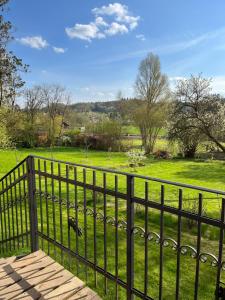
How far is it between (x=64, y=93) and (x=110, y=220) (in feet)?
135

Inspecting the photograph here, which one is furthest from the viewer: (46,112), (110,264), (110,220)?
(46,112)

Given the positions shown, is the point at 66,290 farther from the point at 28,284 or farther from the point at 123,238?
the point at 123,238

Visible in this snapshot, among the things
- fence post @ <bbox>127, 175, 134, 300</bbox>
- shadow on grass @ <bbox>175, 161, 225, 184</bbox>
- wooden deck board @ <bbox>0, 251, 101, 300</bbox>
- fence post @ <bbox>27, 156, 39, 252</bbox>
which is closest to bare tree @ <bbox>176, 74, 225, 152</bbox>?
shadow on grass @ <bbox>175, 161, 225, 184</bbox>

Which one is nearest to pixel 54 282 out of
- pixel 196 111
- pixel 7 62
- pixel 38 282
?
pixel 38 282

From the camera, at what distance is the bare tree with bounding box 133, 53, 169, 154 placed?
2792 cm

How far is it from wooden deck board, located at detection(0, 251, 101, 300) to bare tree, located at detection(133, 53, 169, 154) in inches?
994

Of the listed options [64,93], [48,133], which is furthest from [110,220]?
[64,93]

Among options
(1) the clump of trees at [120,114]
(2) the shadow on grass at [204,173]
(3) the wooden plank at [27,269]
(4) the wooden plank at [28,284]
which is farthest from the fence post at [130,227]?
(2) the shadow on grass at [204,173]

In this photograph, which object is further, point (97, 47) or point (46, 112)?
point (46, 112)

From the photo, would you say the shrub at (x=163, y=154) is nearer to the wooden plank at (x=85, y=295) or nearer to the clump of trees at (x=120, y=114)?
the clump of trees at (x=120, y=114)

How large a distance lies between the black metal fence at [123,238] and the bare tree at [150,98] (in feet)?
63.9

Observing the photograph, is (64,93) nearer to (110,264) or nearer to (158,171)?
(158,171)

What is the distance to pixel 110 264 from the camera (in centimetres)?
484

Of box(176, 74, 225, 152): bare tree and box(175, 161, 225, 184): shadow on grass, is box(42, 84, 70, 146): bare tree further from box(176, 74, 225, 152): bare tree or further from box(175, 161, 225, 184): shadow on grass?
box(176, 74, 225, 152): bare tree
